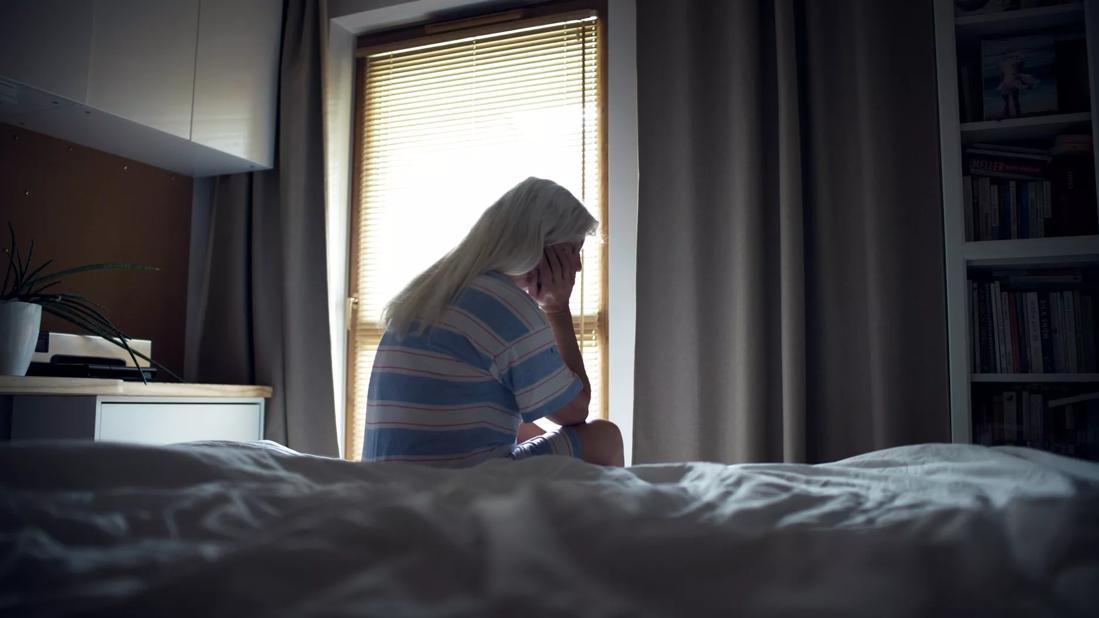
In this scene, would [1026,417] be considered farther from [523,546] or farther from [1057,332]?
[523,546]

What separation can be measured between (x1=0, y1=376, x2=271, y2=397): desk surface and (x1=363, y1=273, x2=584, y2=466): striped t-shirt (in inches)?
42.7

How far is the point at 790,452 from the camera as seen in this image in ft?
7.17

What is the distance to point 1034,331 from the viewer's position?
6.12 ft

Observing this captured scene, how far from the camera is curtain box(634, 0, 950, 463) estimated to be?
218 centimetres

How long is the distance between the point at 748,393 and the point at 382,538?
193 cm

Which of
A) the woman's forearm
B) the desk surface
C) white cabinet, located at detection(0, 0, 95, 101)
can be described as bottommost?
the desk surface

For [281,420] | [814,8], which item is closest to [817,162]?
[814,8]

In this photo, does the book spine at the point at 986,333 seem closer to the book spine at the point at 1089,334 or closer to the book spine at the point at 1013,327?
the book spine at the point at 1013,327

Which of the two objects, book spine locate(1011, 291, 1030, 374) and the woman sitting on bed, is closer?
the woman sitting on bed

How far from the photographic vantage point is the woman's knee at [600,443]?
1523mm

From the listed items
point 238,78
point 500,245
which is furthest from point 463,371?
point 238,78

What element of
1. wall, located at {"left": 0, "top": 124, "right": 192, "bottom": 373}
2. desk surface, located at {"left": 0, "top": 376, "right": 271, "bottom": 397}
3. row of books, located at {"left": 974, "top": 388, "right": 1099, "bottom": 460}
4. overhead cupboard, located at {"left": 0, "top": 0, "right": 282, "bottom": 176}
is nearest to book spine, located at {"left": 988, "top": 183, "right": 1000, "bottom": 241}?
row of books, located at {"left": 974, "top": 388, "right": 1099, "bottom": 460}

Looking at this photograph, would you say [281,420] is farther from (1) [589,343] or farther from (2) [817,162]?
(2) [817,162]

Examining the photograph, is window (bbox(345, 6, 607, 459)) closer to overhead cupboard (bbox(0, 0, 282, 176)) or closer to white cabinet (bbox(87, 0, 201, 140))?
overhead cupboard (bbox(0, 0, 282, 176))
